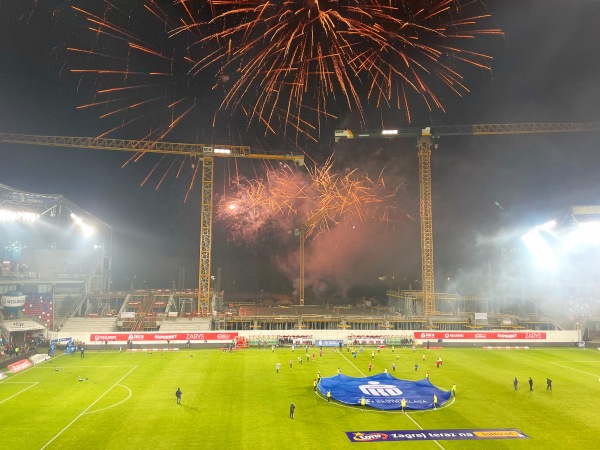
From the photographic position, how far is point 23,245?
79.7m

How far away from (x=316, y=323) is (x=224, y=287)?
38.7 m

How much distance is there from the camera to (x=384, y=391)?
35000mm

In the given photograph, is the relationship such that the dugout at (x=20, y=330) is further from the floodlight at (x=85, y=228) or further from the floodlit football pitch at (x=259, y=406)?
the floodlight at (x=85, y=228)

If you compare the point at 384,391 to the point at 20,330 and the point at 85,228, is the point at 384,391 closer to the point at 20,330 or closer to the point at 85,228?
the point at 20,330

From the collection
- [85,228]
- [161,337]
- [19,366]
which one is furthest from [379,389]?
[85,228]

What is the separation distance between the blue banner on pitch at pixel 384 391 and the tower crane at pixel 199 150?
1501 inches

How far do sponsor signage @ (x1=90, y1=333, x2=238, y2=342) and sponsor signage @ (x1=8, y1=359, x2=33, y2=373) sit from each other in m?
12.1

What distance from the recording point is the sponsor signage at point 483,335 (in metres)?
63.1

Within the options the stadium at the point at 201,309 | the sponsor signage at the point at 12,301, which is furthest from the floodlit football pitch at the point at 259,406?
the sponsor signage at the point at 12,301

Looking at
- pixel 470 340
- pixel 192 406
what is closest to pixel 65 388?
pixel 192 406

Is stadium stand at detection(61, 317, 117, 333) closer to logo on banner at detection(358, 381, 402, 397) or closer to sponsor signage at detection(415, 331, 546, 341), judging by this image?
logo on banner at detection(358, 381, 402, 397)

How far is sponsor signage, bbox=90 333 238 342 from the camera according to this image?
57625 mm

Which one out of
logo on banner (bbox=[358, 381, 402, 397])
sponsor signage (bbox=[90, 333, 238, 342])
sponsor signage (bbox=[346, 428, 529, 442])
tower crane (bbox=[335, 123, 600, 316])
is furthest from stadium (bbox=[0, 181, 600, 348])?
sponsor signage (bbox=[346, 428, 529, 442])

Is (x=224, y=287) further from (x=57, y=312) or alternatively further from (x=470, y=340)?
(x=470, y=340)
